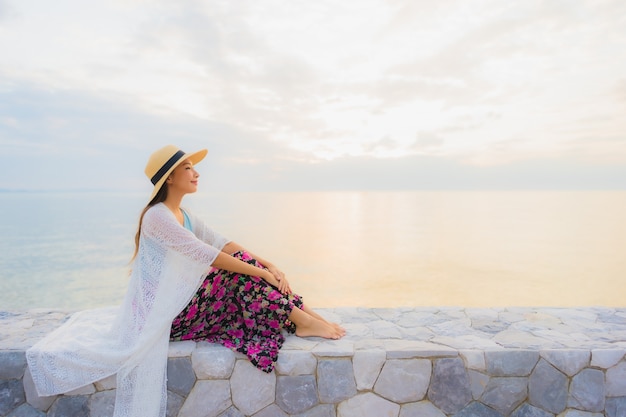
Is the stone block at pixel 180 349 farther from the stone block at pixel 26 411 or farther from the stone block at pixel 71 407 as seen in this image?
the stone block at pixel 26 411

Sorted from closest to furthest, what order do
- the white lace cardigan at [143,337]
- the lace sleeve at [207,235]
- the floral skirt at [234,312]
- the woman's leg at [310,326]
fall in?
1. the white lace cardigan at [143,337]
2. the floral skirt at [234,312]
3. the woman's leg at [310,326]
4. the lace sleeve at [207,235]

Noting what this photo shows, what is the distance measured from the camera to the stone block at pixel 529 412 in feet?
9.15

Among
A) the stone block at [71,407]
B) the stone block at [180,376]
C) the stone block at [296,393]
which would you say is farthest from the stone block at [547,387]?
the stone block at [71,407]

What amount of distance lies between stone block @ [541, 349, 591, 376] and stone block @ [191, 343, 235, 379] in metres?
1.86

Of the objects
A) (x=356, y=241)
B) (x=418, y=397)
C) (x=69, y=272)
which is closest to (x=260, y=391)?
(x=418, y=397)

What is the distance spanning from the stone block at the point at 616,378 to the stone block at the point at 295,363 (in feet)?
5.89

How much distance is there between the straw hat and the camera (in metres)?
2.73

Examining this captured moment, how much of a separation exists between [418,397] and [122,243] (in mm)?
20046

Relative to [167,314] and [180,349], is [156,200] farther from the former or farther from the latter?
[180,349]

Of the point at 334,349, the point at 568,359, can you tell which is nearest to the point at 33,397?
the point at 334,349

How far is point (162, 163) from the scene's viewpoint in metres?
2.74

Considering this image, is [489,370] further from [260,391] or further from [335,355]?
[260,391]

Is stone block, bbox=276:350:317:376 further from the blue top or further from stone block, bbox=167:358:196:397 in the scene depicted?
the blue top

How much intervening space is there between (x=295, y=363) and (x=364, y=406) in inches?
19.2
